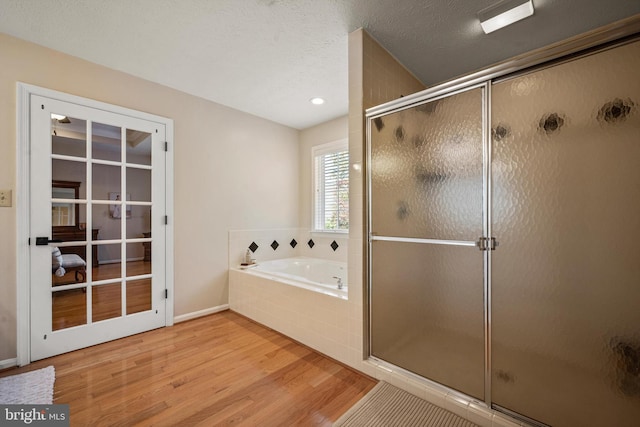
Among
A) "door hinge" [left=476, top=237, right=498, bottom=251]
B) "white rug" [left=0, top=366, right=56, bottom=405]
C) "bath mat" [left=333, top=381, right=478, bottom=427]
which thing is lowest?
"bath mat" [left=333, top=381, right=478, bottom=427]

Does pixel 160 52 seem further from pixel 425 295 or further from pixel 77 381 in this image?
pixel 425 295

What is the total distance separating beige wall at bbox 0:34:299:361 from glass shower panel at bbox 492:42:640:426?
9.05ft

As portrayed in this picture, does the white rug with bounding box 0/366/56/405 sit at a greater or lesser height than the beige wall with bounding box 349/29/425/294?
lesser

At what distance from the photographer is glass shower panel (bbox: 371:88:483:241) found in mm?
1516

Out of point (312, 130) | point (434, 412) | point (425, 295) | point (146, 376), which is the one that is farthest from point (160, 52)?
point (434, 412)

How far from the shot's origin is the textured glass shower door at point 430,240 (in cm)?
151

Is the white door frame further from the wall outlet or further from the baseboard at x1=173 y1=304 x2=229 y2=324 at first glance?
the baseboard at x1=173 y1=304 x2=229 y2=324

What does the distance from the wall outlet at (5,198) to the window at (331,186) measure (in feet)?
9.69

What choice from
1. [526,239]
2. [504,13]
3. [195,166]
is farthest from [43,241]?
[504,13]

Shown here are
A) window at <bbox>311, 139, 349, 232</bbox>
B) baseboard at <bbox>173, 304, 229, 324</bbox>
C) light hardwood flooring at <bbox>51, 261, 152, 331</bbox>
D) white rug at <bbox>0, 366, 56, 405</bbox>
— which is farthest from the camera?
window at <bbox>311, 139, 349, 232</bbox>

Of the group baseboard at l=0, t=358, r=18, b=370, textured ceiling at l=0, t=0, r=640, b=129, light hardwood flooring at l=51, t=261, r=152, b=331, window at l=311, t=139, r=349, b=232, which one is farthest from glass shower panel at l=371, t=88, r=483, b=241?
baseboard at l=0, t=358, r=18, b=370

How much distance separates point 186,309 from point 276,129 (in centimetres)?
254

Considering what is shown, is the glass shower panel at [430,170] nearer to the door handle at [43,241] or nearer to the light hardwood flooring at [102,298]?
the light hardwood flooring at [102,298]

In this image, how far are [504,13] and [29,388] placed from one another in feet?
12.8
